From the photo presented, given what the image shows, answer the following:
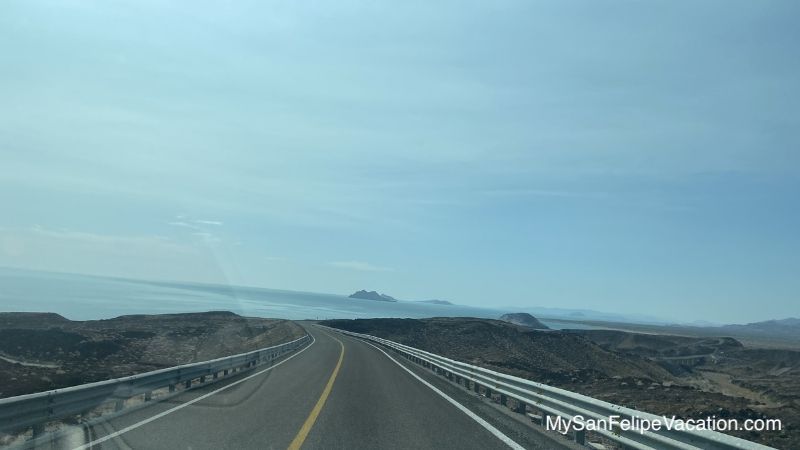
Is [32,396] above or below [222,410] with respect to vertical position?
above

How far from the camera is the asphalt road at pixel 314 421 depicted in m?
9.28

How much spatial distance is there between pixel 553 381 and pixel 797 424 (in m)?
11.5

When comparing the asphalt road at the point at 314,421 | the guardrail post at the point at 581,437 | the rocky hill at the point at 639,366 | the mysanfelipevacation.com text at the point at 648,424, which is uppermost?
the mysanfelipevacation.com text at the point at 648,424

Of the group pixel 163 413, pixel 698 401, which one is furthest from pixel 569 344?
pixel 163 413

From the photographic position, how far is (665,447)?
7.28 meters

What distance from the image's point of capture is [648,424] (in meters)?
7.82

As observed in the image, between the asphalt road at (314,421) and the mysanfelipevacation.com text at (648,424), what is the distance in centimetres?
49

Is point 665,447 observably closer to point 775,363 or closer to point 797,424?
point 797,424

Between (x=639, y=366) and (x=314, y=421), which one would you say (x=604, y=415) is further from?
(x=639, y=366)

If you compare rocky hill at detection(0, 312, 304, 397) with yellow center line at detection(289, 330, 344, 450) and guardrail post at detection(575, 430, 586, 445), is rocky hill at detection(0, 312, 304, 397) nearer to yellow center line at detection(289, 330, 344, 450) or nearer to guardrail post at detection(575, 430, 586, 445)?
yellow center line at detection(289, 330, 344, 450)

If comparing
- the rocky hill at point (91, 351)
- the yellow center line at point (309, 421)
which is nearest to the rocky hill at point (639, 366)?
the yellow center line at point (309, 421)

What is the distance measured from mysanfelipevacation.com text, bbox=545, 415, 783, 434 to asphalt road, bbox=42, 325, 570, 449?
1.60ft

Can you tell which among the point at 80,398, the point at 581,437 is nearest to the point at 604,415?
the point at 581,437

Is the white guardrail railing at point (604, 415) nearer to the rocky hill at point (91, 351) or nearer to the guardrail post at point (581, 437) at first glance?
the guardrail post at point (581, 437)
